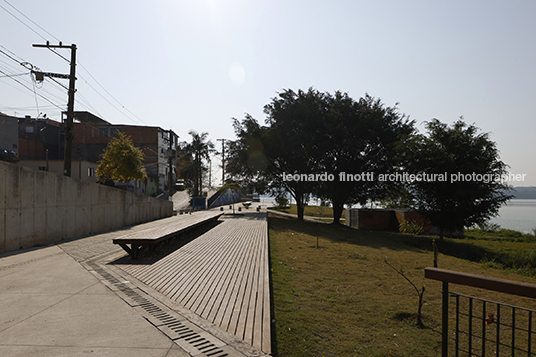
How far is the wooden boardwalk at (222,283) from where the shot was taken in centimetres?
412

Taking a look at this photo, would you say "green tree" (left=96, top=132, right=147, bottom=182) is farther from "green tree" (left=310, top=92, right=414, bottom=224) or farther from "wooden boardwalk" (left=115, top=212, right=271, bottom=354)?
"wooden boardwalk" (left=115, top=212, right=271, bottom=354)

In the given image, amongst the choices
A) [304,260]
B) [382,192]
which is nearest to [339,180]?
[382,192]

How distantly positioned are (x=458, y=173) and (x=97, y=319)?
1883 centimetres

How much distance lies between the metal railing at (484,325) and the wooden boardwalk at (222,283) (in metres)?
1.83

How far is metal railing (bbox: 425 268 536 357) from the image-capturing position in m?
2.50

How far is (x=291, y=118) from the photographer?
1120 inches

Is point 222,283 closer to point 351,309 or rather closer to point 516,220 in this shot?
point 351,309

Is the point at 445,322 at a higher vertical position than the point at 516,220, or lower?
higher

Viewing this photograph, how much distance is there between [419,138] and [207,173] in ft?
137

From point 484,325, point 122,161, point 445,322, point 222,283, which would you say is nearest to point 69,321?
point 222,283

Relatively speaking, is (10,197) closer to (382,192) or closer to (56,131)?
(382,192)

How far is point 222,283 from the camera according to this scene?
5.98 meters

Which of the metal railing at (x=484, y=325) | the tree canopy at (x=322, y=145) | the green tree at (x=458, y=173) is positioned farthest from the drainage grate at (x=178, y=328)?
the tree canopy at (x=322, y=145)

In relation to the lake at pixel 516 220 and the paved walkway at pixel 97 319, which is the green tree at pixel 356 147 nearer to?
the lake at pixel 516 220
